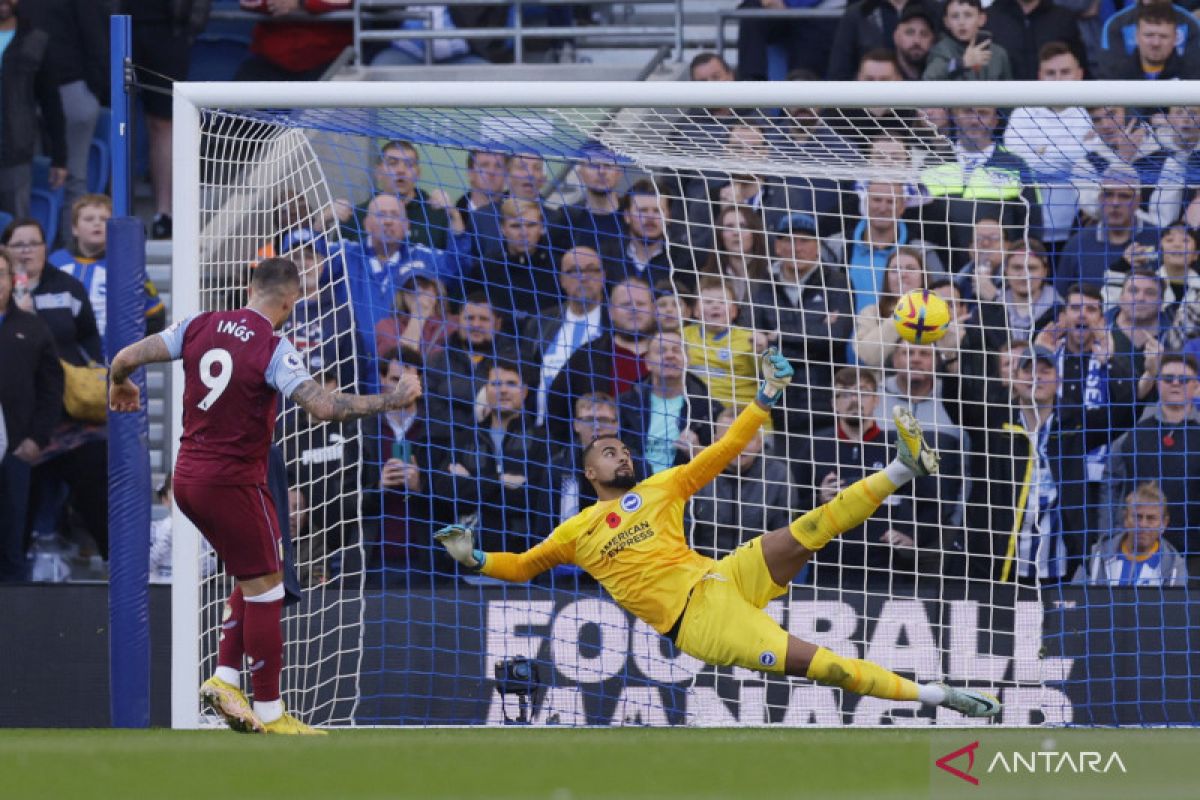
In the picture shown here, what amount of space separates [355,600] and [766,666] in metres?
2.03

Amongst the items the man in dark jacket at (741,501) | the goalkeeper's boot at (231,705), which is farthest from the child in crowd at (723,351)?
the goalkeeper's boot at (231,705)

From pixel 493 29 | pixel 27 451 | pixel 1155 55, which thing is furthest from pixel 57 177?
pixel 1155 55

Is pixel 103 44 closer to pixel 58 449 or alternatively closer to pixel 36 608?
pixel 58 449

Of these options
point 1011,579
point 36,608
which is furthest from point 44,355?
point 1011,579

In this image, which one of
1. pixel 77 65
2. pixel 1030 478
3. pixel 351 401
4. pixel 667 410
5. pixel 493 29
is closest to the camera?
pixel 351 401

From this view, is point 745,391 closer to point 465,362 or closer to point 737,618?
point 465,362

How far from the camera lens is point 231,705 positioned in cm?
660

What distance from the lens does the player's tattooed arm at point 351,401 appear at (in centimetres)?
610

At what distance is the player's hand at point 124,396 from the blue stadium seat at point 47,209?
4.53 meters

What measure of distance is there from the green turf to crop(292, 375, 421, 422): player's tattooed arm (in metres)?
1.87

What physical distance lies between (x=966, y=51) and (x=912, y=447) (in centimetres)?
372

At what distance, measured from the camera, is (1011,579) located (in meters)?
8.48

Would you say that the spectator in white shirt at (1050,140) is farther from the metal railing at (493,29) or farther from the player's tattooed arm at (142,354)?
the player's tattooed arm at (142,354)

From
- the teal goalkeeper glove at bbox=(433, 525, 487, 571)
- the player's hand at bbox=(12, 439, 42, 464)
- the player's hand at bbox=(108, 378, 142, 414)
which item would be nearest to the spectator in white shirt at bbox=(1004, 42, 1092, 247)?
the teal goalkeeper glove at bbox=(433, 525, 487, 571)
